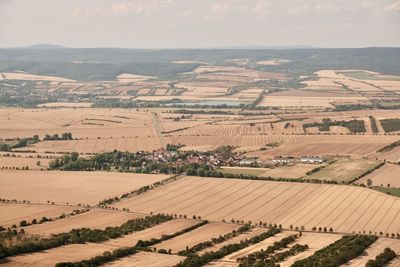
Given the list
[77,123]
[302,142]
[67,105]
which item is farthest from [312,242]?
[67,105]

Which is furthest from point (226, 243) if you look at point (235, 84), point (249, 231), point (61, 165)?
point (235, 84)

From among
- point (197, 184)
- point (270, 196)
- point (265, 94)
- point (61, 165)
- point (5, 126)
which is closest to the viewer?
point (270, 196)

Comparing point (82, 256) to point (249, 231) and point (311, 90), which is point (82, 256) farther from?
point (311, 90)

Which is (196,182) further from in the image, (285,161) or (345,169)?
(345,169)

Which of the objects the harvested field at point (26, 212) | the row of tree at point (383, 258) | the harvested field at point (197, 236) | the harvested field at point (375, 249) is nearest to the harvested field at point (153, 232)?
the harvested field at point (197, 236)

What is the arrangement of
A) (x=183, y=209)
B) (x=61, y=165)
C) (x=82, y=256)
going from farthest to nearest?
(x=61, y=165) < (x=183, y=209) < (x=82, y=256)

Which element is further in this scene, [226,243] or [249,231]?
[249,231]
